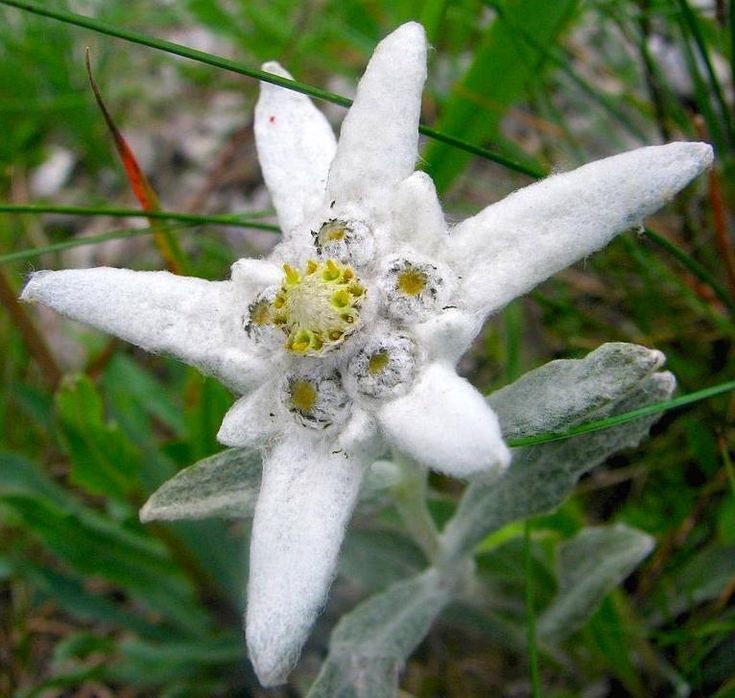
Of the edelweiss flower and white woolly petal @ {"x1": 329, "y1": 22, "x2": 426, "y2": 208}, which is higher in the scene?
white woolly petal @ {"x1": 329, "y1": 22, "x2": 426, "y2": 208}

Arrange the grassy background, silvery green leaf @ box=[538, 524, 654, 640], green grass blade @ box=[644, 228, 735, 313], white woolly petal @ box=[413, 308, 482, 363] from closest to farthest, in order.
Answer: white woolly petal @ box=[413, 308, 482, 363] → green grass blade @ box=[644, 228, 735, 313] → silvery green leaf @ box=[538, 524, 654, 640] → the grassy background

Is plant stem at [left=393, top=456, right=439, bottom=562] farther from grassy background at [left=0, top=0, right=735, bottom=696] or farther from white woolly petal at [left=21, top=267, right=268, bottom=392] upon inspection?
white woolly petal at [left=21, top=267, right=268, bottom=392]

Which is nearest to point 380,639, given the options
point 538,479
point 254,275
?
point 538,479

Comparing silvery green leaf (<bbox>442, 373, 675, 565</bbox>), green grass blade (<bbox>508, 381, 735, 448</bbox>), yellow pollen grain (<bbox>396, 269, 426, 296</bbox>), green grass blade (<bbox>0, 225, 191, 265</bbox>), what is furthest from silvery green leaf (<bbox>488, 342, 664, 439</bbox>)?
green grass blade (<bbox>0, 225, 191, 265</bbox>)

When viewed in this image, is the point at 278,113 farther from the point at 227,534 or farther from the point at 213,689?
the point at 213,689

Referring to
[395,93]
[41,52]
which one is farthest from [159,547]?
[41,52]
